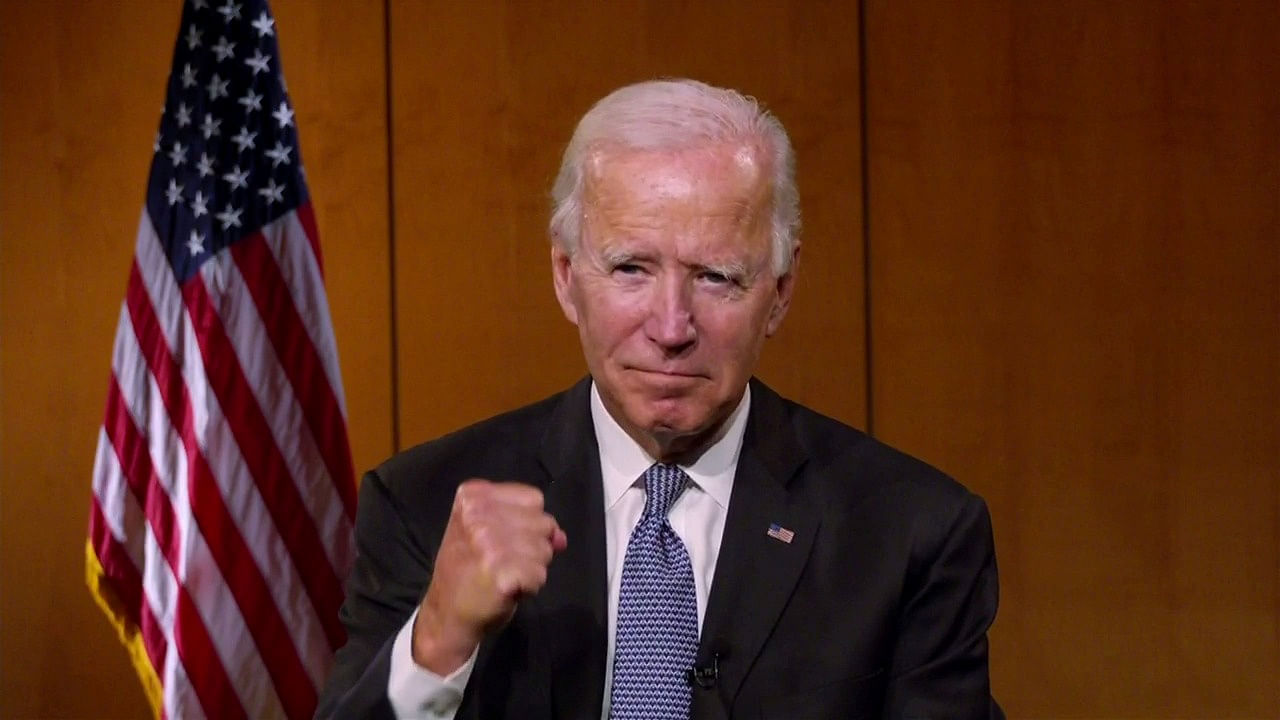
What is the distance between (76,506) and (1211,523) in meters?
2.72

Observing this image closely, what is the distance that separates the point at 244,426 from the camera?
3.00 meters

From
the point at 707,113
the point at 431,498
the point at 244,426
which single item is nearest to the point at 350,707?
the point at 431,498

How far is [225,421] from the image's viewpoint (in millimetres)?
2988

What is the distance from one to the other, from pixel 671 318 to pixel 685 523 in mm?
287

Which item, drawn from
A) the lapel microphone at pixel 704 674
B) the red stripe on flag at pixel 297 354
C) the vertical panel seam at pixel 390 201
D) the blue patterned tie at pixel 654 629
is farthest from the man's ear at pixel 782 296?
the vertical panel seam at pixel 390 201

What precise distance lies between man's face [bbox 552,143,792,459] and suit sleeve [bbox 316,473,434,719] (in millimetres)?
312

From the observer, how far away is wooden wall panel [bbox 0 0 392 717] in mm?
3559

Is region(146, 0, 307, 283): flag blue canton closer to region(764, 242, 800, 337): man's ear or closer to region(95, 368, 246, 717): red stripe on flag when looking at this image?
region(95, 368, 246, 717): red stripe on flag

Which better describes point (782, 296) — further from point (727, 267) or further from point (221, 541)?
point (221, 541)

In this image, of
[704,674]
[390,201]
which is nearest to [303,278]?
[390,201]

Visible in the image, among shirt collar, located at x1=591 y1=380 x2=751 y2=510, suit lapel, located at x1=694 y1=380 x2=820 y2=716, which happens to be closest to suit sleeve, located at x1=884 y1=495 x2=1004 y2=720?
suit lapel, located at x1=694 y1=380 x2=820 y2=716

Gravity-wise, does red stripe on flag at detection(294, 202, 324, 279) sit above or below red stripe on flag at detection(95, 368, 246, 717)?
above

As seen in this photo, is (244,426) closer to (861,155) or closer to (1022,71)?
(861,155)

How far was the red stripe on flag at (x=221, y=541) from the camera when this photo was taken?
296 cm
